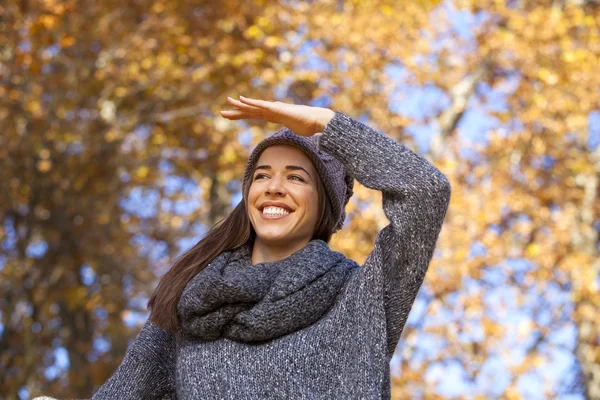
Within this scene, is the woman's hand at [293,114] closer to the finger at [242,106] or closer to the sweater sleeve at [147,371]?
the finger at [242,106]

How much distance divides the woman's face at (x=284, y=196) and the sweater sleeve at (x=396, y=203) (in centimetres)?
22

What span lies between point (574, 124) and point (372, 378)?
10.0 m

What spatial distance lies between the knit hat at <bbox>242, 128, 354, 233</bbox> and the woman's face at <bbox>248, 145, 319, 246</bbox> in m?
0.02

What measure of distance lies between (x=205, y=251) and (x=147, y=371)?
0.42 metres

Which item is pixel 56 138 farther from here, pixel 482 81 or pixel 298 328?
pixel 298 328

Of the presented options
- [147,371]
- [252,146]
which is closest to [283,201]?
[147,371]

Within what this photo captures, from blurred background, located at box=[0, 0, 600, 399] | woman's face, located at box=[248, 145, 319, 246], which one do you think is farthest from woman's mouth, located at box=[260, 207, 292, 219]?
blurred background, located at box=[0, 0, 600, 399]

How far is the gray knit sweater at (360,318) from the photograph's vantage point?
2.52 m

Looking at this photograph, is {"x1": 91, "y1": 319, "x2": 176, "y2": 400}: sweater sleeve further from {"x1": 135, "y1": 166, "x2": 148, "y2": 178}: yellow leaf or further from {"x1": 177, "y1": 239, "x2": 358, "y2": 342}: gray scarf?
{"x1": 135, "y1": 166, "x2": 148, "y2": 178}: yellow leaf

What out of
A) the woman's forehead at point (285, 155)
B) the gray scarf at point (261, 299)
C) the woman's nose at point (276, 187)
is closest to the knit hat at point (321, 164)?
the woman's forehead at point (285, 155)

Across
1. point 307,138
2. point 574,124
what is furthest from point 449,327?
point 307,138

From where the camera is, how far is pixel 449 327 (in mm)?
12180

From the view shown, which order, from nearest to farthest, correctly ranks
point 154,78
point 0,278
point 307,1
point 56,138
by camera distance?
point 56,138 < point 154,78 < point 0,278 < point 307,1

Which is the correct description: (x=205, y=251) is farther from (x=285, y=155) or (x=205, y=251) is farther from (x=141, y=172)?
(x=141, y=172)
